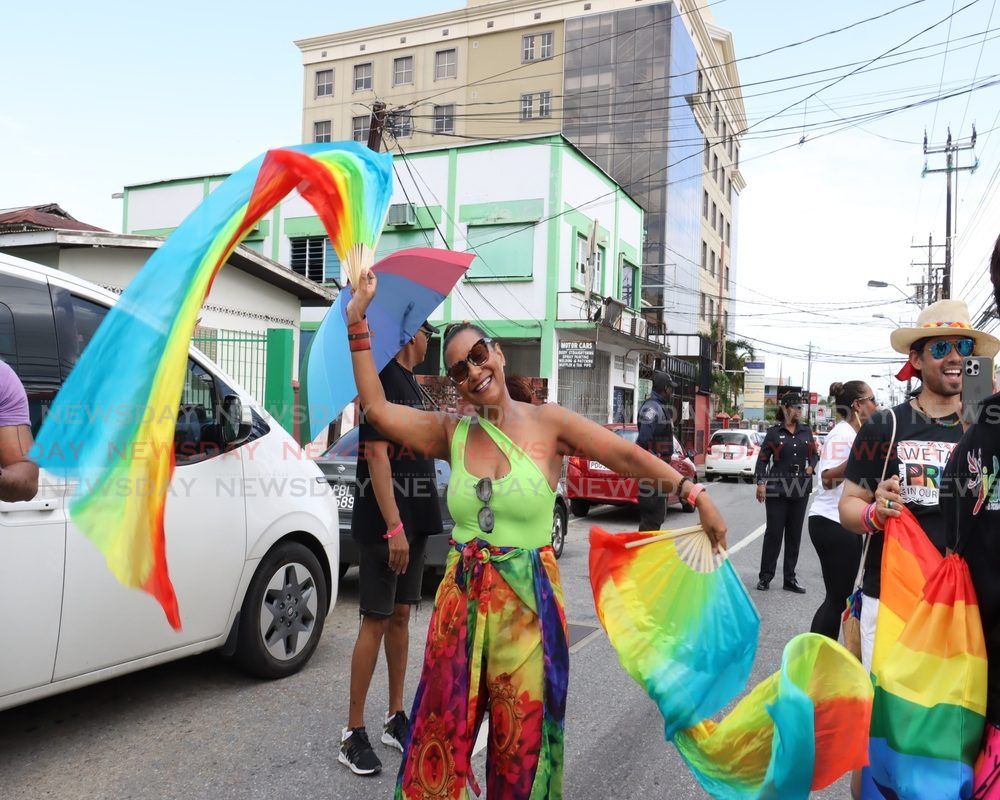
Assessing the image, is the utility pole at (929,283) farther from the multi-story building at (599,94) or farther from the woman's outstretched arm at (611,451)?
the woman's outstretched arm at (611,451)

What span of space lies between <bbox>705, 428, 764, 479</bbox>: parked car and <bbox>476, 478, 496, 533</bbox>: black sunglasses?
2102 cm

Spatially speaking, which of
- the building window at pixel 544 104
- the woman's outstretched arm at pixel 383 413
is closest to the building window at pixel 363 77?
the building window at pixel 544 104

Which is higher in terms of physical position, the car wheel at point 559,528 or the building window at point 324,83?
the building window at point 324,83

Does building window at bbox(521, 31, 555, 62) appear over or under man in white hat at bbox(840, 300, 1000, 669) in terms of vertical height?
over

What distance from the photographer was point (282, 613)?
4.52 metres

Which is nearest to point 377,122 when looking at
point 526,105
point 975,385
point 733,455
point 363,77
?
point 975,385

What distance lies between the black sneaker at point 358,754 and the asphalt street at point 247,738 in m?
0.04

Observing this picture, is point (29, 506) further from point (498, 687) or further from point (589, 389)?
point (589, 389)

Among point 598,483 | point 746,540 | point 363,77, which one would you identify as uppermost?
point 363,77

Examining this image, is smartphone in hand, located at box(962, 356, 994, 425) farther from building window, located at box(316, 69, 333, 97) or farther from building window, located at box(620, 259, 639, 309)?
building window, located at box(316, 69, 333, 97)

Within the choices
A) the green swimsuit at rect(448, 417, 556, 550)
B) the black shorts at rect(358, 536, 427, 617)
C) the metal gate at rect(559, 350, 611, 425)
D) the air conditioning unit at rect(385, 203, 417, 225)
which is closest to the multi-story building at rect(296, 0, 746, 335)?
the metal gate at rect(559, 350, 611, 425)

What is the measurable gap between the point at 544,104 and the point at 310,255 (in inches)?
990

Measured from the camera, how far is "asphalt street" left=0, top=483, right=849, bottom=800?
330 centimetres

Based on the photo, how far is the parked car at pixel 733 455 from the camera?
74.0 ft
